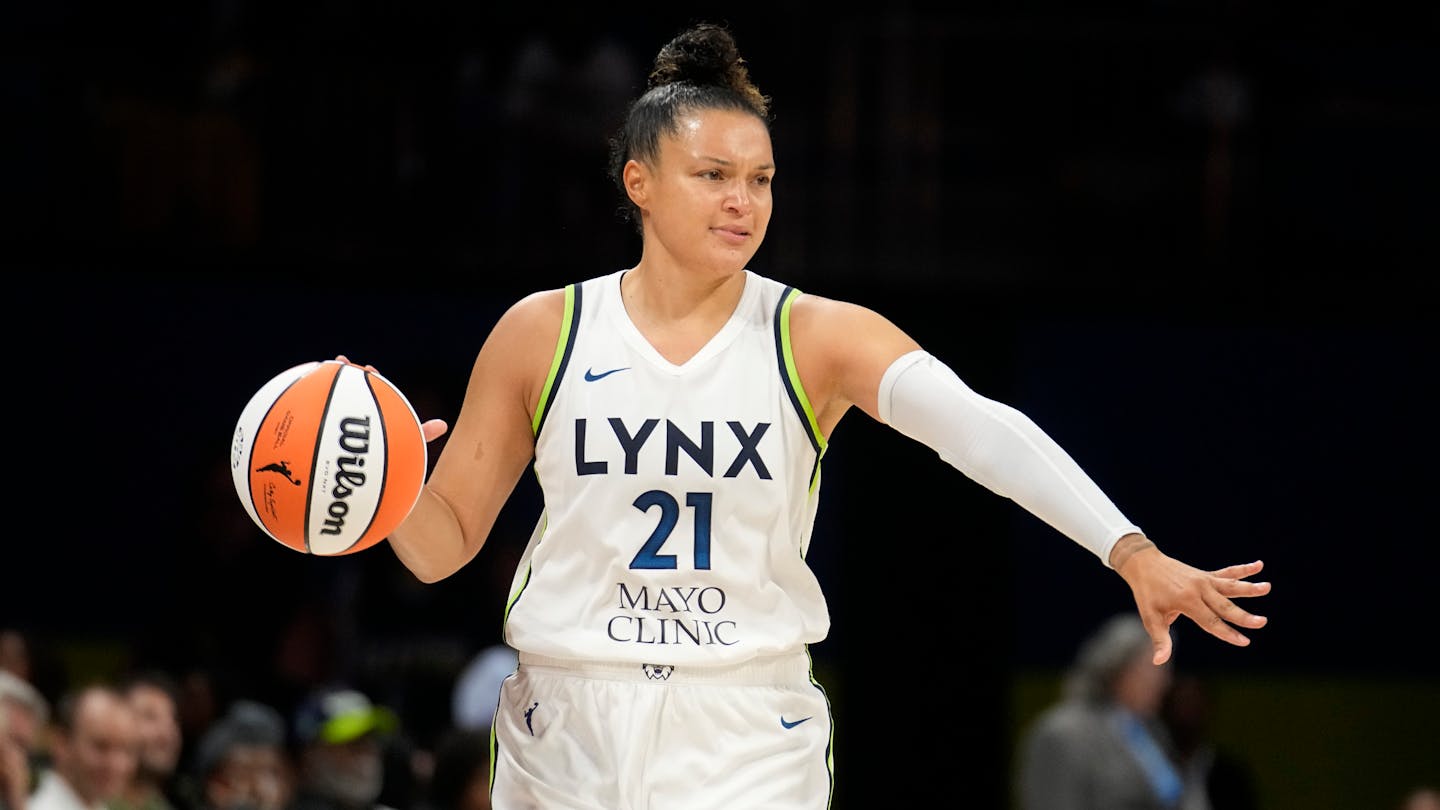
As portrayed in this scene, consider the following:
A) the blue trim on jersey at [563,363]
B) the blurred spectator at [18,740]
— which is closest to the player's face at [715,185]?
the blue trim on jersey at [563,363]

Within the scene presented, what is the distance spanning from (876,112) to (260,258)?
3233 mm

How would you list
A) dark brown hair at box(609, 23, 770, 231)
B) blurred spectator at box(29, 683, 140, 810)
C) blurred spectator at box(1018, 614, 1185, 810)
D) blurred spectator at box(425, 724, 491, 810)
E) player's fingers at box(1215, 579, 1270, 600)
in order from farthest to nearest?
blurred spectator at box(1018, 614, 1185, 810), blurred spectator at box(29, 683, 140, 810), blurred spectator at box(425, 724, 491, 810), dark brown hair at box(609, 23, 770, 231), player's fingers at box(1215, 579, 1270, 600)

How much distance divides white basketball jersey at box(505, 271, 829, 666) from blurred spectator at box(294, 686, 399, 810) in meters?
3.08

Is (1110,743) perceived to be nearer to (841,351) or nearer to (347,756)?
(347,756)

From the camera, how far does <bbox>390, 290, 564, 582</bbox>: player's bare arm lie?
3.90 metres

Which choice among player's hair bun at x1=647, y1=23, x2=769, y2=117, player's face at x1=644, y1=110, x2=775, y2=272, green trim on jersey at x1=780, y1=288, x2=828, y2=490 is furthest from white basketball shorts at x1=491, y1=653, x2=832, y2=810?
player's hair bun at x1=647, y1=23, x2=769, y2=117

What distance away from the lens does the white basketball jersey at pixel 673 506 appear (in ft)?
12.2

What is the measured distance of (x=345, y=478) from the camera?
145 inches

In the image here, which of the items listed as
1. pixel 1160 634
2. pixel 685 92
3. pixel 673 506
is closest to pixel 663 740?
pixel 673 506

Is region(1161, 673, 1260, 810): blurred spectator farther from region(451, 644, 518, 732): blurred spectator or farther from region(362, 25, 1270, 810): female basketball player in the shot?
region(362, 25, 1270, 810): female basketball player

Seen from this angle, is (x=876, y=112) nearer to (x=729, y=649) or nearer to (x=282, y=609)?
(x=282, y=609)

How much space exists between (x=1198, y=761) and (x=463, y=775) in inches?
147

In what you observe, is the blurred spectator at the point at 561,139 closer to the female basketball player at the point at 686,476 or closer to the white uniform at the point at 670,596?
the female basketball player at the point at 686,476

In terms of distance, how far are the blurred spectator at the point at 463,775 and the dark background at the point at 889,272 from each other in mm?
3486
